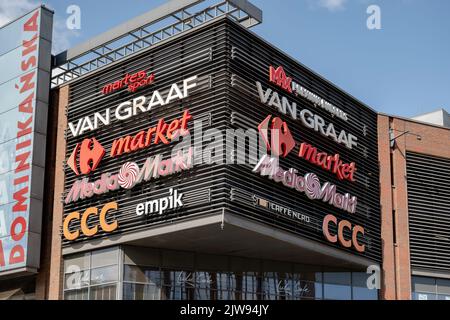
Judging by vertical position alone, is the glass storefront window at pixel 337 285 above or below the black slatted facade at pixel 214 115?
below

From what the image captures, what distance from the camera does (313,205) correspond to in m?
34.6

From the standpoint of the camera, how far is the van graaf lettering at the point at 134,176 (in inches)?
1228

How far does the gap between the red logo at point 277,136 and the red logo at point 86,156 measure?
23.1 feet

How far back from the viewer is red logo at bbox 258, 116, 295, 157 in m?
32.4

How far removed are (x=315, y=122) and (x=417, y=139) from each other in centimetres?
889

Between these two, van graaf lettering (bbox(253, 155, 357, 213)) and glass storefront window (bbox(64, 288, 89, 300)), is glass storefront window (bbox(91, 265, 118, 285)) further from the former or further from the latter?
van graaf lettering (bbox(253, 155, 357, 213))

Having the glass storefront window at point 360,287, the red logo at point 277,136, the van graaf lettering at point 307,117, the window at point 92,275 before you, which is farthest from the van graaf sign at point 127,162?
the glass storefront window at point 360,287

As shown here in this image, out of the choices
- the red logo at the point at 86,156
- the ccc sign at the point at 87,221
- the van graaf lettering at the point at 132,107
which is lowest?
the ccc sign at the point at 87,221

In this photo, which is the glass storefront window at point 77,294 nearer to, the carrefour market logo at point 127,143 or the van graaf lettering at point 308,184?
the carrefour market logo at point 127,143

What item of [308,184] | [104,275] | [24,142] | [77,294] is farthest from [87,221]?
[308,184]

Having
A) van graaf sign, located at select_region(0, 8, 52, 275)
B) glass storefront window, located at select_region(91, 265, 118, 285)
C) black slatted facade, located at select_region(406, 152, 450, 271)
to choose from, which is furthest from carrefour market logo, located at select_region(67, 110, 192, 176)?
black slatted facade, located at select_region(406, 152, 450, 271)

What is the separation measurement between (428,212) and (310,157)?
998 cm

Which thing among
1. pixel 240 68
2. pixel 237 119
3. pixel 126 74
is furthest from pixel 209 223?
pixel 126 74
